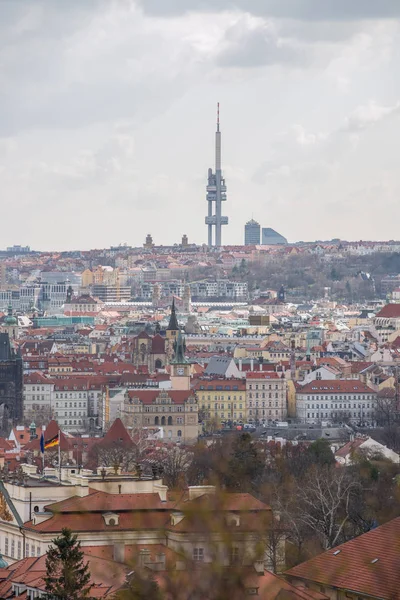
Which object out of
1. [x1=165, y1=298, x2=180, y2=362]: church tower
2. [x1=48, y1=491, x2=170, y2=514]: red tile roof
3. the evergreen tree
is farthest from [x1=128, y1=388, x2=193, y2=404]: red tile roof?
the evergreen tree

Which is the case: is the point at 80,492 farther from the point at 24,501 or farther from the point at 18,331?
the point at 18,331

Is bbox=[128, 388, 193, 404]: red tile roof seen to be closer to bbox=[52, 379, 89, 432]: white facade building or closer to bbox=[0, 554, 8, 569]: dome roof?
bbox=[52, 379, 89, 432]: white facade building

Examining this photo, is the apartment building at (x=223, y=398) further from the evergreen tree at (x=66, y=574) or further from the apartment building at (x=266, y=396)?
the evergreen tree at (x=66, y=574)

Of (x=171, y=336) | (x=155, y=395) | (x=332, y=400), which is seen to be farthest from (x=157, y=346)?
(x=155, y=395)

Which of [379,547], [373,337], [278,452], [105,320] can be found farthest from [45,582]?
[105,320]

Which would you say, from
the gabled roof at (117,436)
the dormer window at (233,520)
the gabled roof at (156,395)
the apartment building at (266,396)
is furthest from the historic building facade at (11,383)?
the dormer window at (233,520)

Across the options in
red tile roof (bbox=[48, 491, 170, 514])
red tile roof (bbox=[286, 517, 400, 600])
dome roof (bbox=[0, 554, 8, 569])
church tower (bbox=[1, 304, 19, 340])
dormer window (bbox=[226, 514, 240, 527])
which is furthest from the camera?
church tower (bbox=[1, 304, 19, 340])

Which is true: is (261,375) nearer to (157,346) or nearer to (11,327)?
(157,346)
